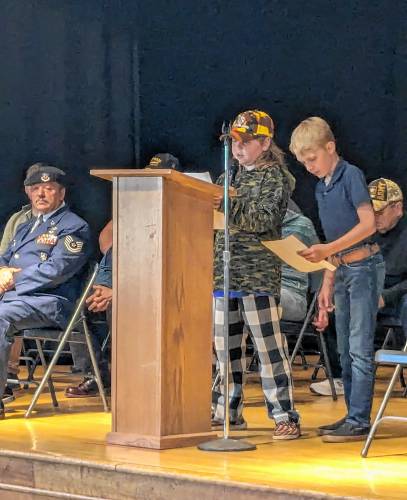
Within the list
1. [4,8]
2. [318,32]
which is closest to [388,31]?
[318,32]

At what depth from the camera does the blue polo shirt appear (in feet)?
13.5

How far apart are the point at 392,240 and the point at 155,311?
105 inches

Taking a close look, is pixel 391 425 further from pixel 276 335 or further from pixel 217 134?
pixel 217 134

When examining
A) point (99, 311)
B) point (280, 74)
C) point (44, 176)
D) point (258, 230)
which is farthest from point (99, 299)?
point (280, 74)

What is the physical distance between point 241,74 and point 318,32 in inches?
23.9

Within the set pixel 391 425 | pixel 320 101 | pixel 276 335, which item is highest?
pixel 320 101

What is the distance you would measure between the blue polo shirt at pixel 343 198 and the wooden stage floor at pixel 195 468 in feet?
2.70

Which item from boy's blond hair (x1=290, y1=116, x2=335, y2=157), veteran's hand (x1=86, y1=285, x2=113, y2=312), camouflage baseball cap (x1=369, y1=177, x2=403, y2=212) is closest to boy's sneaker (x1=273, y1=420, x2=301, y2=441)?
boy's blond hair (x1=290, y1=116, x2=335, y2=157)

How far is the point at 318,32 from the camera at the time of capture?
23.0ft

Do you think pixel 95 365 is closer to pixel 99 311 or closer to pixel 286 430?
pixel 99 311

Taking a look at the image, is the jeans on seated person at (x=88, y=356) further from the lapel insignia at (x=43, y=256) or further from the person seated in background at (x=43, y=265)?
the lapel insignia at (x=43, y=256)

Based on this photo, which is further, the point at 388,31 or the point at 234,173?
the point at 388,31

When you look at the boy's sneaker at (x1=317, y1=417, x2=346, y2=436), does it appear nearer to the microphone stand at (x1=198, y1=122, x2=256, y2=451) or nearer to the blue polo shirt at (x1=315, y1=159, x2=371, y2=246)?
the microphone stand at (x1=198, y1=122, x2=256, y2=451)

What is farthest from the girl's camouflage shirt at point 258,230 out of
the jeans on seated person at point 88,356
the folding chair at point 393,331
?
the folding chair at point 393,331
